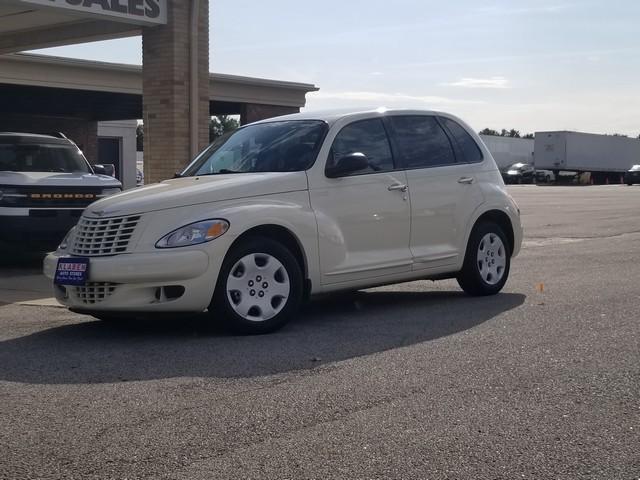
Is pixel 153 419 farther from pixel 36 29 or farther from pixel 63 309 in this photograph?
pixel 36 29

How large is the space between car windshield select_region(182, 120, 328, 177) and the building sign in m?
4.95

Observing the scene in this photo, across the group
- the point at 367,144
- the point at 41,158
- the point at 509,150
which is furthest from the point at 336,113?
the point at 509,150

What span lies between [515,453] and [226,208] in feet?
11.8

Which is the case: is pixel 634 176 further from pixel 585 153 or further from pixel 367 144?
pixel 367 144

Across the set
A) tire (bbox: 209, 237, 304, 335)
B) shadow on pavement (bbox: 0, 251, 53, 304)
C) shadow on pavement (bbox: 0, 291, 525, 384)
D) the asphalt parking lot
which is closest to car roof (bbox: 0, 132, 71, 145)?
shadow on pavement (bbox: 0, 251, 53, 304)

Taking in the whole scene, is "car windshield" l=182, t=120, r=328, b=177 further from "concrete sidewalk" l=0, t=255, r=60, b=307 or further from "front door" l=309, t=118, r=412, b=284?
"concrete sidewalk" l=0, t=255, r=60, b=307

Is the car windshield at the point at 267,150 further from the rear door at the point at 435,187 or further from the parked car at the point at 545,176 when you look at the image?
the parked car at the point at 545,176

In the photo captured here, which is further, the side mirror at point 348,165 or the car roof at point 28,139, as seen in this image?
the car roof at point 28,139

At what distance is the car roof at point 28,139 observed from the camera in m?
13.8

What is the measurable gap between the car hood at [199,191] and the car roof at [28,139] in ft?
21.0

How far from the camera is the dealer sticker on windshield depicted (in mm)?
7293

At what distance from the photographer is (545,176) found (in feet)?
217

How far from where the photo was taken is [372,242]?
8453mm

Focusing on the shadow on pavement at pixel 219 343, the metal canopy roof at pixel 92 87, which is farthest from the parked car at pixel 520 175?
the shadow on pavement at pixel 219 343
